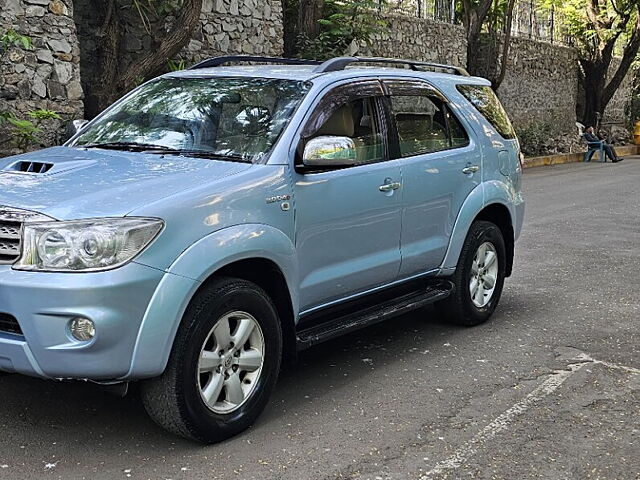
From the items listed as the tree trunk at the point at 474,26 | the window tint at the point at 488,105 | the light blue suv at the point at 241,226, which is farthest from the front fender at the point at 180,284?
the tree trunk at the point at 474,26

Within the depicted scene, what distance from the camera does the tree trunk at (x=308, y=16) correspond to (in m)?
17.2

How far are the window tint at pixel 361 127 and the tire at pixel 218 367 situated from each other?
1.30m

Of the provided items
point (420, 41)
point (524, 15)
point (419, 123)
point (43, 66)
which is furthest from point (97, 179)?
point (524, 15)

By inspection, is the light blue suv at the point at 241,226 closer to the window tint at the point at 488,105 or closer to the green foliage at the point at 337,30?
the window tint at the point at 488,105

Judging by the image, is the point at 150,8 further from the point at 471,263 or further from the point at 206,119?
the point at 206,119

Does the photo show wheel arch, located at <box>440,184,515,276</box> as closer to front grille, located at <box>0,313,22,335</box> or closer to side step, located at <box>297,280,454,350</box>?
side step, located at <box>297,280,454,350</box>

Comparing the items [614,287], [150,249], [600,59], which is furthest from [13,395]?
[600,59]

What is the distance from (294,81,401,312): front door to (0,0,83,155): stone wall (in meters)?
7.16

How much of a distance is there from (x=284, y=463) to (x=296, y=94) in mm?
2228

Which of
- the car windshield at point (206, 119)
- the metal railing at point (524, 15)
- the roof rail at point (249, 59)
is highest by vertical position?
the metal railing at point (524, 15)

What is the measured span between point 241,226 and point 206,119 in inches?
43.8

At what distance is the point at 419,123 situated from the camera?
6238 millimetres

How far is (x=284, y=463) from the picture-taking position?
4293 millimetres

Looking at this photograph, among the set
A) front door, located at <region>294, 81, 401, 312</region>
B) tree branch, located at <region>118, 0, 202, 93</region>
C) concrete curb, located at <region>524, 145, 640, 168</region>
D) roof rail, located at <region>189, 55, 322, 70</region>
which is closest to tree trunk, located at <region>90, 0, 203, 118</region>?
tree branch, located at <region>118, 0, 202, 93</region>
